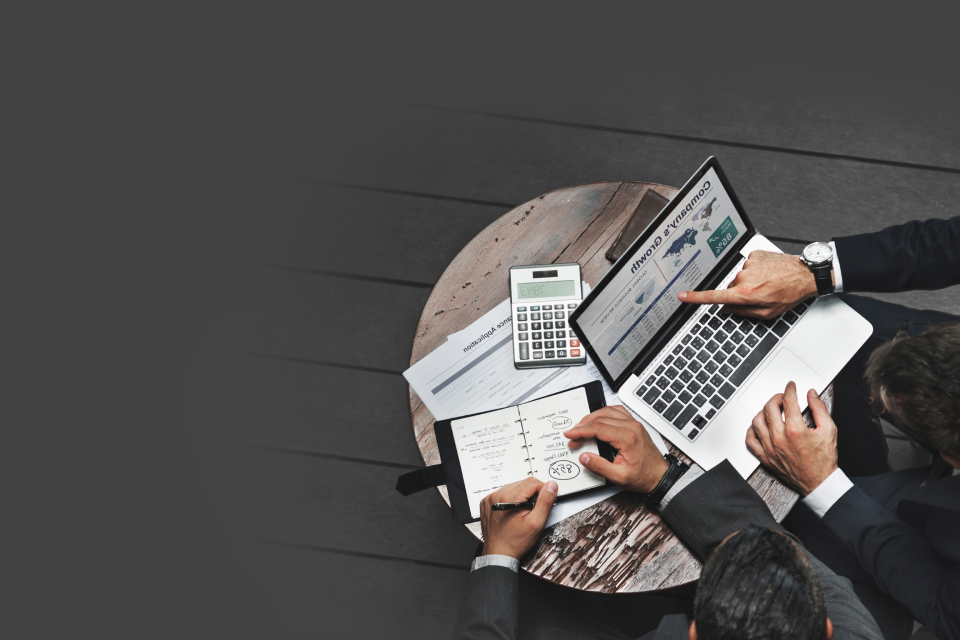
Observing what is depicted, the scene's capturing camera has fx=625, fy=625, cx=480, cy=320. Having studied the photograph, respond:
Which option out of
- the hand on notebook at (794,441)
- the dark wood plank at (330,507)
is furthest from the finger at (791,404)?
the dark wood plank at (330,507)

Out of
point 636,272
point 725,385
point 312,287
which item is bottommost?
point 312,287

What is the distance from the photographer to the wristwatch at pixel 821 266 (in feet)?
4.44

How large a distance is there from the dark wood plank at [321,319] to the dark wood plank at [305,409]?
54 millimetres

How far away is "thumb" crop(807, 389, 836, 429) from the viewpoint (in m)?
1.30

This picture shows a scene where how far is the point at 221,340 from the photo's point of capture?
2.07 m

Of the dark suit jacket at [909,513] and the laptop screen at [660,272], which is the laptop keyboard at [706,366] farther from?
the dark suit jacket at [909,513]

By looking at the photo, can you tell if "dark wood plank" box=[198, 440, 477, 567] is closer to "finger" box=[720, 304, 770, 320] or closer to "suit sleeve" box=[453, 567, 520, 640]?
"suit sleeve" box=[453, 567, 520, 640]

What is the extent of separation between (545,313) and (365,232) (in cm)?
96

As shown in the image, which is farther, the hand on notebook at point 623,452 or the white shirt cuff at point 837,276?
the white shirt cuff at point 837,276

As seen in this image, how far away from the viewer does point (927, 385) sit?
45.0 inches

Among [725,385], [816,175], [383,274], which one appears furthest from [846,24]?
[383,274]

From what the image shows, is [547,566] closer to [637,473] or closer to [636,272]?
[637,473]

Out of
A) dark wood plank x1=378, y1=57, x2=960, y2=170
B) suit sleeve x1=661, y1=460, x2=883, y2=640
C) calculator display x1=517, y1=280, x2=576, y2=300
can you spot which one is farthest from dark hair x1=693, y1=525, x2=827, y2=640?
dark wood plank x1=378, y1=57, x2=960, y2=170

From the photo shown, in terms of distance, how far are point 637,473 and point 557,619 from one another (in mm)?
478
